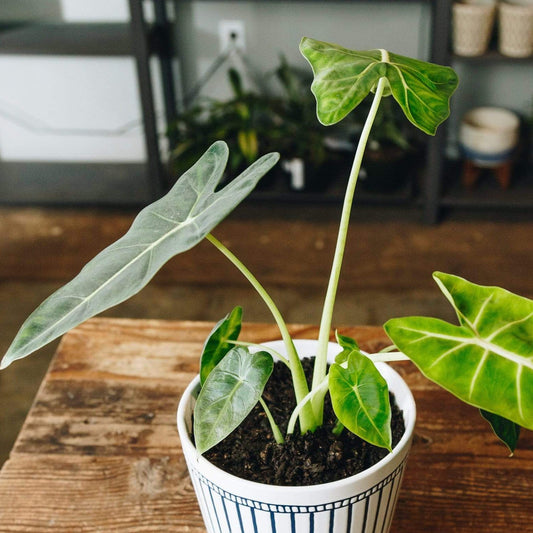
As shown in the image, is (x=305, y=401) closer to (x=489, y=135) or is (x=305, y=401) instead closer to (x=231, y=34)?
(x=489, y=135)

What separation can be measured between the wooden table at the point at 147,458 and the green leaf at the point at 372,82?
17.0 inches

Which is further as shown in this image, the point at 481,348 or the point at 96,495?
the point at 96,495

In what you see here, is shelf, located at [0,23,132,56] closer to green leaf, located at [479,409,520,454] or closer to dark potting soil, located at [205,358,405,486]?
dark potting soil, located at [205,358,405,486]

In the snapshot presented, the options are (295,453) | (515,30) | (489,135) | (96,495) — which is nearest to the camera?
(295,453)

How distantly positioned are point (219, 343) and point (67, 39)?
1983mm

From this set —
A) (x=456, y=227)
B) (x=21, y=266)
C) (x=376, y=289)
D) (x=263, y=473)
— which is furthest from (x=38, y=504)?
(x=456, y=227)

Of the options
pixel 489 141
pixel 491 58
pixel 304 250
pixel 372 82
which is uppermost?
pixel 372 82

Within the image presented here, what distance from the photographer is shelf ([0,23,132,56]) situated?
2.29 m

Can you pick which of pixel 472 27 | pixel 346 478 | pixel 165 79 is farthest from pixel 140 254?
pixel 165 79

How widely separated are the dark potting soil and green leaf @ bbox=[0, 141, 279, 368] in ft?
0.71

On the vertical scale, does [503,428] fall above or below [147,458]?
above

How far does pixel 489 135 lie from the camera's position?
7.70 ft

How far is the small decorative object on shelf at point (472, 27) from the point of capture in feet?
7.06

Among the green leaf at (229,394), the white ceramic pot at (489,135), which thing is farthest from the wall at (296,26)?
the green leaf at (229,394)
